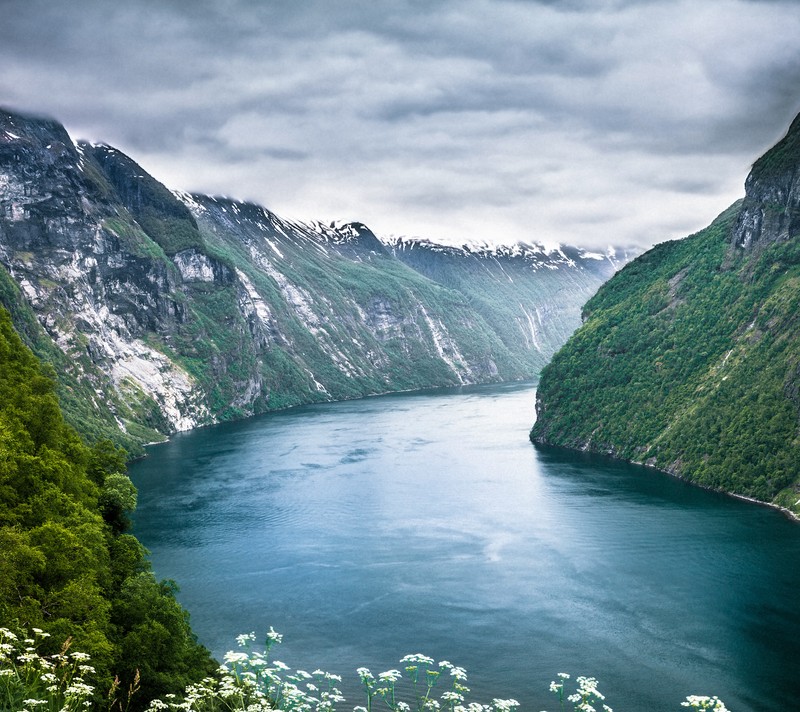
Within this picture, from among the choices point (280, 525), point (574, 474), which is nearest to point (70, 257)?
point (280, 525)

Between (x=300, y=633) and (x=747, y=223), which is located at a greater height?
(x=747, y=223)

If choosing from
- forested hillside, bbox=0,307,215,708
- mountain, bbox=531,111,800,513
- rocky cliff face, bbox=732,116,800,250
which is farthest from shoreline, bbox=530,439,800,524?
forested hillside, bbox=0,307,215,708

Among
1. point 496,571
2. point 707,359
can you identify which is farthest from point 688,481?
point 496,571

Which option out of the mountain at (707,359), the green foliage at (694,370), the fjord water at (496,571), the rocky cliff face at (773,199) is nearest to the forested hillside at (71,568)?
the fjord water at (496,571)

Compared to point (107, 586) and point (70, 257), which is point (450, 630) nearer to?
point (107, 586)

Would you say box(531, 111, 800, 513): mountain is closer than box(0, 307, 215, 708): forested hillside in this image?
No

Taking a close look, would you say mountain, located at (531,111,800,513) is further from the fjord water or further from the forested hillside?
the forested hillside

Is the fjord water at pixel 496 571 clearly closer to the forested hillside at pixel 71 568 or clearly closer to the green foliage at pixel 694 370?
the green foliage at pixel 694 370
